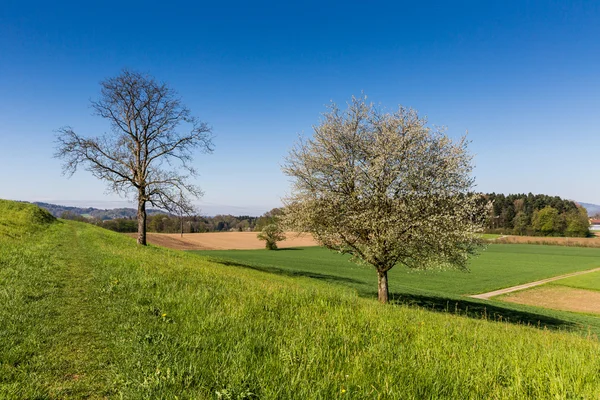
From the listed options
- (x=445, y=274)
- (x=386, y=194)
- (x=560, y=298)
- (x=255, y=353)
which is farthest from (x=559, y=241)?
(x=255, y=353)

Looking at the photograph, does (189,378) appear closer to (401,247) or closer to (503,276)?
(401,247)

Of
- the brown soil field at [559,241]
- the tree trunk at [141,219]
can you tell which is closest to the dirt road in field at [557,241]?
the brown soil field at [559,241]

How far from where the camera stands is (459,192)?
700 inches

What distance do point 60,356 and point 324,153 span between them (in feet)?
53.1

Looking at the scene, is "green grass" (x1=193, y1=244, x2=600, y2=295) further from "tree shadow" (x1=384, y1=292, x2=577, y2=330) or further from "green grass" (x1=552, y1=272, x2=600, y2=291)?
"tree shadow" (x1=384, y1=292, x2=577, y2=330)

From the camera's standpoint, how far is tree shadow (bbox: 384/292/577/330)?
22.8 meters

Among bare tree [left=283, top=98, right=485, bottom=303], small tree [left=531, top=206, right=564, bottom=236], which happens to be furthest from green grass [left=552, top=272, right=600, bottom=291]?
small tree [left=531, top=206, right=564, bottom=236]

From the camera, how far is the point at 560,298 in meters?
37.5

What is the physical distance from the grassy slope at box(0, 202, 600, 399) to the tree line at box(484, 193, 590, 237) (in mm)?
124271

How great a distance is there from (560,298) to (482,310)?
1951 centimetres

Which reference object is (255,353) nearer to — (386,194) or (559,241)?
(386,194)

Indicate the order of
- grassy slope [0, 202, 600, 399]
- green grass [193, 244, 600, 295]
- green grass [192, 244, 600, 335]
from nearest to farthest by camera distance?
grassy slope [0, 202, 600, 399] < green grass [192, 244, 600, 335] < green grass [193, 244, 600, 295]

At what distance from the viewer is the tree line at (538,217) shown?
427ft

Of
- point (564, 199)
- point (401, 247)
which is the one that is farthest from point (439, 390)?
point (564, 199)
